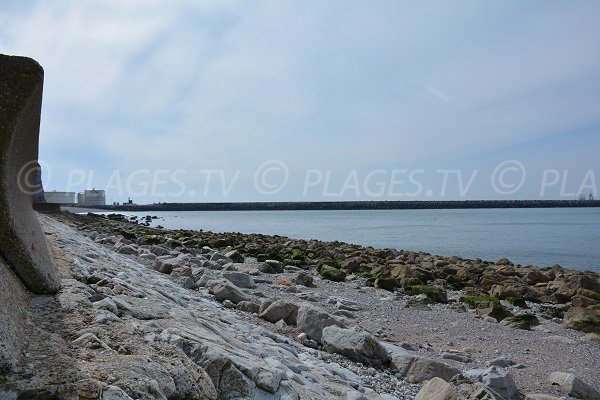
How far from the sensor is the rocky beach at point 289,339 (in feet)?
7.73

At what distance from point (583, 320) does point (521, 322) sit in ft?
3.53

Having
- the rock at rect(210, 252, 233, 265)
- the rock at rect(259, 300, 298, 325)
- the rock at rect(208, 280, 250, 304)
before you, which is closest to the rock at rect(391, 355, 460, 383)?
the rock at rect(259, 300, 298, 325)

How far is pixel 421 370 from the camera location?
14.6 ft

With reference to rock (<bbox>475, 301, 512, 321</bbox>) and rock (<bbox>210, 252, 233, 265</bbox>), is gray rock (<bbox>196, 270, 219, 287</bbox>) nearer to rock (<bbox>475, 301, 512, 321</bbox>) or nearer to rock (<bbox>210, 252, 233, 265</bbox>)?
rock (<bbox>210, 252, 233, 265</bbox>)

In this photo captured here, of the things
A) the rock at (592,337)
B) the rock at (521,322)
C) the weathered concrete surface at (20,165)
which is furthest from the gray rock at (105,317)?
the rock at (592,337)

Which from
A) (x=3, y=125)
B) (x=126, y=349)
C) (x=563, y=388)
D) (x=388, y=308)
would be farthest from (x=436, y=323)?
(x=3, y=125)

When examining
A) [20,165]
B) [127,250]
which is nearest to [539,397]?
[20,165]

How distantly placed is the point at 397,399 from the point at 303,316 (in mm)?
1642

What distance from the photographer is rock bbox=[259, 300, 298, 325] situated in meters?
5.64

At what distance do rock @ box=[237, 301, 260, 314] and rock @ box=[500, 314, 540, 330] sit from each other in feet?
11.8

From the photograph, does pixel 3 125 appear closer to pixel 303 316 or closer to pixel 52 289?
pixel 52 289

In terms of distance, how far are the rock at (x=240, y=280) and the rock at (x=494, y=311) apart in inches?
136

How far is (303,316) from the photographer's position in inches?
211

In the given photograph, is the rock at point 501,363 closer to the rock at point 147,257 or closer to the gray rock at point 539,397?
the gray rock at point 539,397
